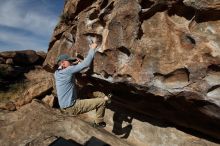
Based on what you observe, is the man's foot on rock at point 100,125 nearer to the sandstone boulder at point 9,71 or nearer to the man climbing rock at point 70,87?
the man climbing rock at point 70,87

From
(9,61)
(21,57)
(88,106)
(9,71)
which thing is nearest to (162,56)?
(88,106)

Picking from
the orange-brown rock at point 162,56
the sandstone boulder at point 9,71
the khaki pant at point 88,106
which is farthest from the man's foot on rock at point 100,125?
the sandstone boulder at point 9,71

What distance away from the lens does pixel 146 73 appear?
9.24 metres

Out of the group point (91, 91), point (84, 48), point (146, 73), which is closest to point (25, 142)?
point (91, 91)

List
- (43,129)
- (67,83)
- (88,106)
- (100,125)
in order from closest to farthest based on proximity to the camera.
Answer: (67,83) → (88,106) → (100,125) → (43,129)

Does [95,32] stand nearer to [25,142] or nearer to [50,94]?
[25,142]

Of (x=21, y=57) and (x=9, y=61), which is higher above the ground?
(x=21, y=57)

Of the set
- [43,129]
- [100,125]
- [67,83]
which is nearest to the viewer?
[67,83]

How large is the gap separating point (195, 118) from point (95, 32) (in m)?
4.07

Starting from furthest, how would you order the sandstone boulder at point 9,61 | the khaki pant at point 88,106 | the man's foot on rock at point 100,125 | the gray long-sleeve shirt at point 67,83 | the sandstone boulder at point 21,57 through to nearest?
1. the sandstone boulder at point 21,57
2. the sandstone boulder at point 9,61
3. the man's foot on rock at point 100,125
4. the khaki pant at point 88,106
5. the gray long-sleeve shirt at point 67,83

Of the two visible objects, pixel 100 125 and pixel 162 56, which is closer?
pixel 162 56

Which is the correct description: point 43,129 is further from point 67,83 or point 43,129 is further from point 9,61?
point 9,61

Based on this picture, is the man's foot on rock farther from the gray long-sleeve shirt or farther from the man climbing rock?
the gray long-sleeve shirt

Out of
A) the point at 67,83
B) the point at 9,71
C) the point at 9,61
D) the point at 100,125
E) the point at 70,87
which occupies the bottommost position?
the point at 100,125
